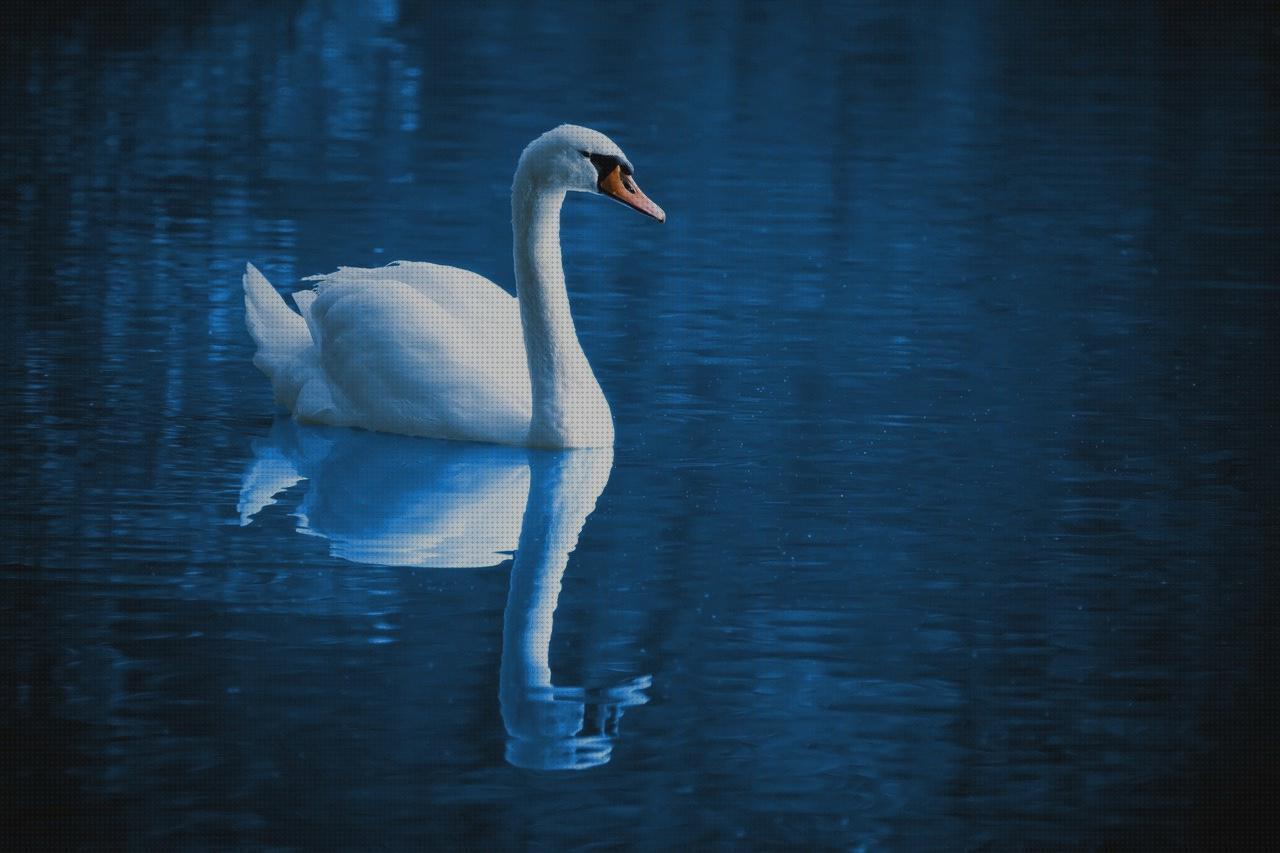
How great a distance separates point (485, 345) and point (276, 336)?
1212 millimetres

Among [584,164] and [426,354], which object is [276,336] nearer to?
[426,354]

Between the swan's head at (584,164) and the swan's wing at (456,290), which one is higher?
→ the swan's head at (584,164)

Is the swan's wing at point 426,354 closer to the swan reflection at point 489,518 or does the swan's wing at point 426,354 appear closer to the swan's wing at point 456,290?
the swan's wing at point 456,290

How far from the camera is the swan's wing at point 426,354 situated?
→ 30.5 feet

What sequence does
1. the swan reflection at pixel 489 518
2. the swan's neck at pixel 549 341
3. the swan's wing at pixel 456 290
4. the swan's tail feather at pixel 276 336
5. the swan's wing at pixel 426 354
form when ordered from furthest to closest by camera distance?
the swan's tail feather at pixel 276 336 < the swan's wing at pixel 456 290 < the swan's wing at pixel 426 354 < the swan's neck at pixel 549 341 < the swan reflection at pixel 489 518

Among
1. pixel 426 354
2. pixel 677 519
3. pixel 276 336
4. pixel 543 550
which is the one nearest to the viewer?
pixel 543 550

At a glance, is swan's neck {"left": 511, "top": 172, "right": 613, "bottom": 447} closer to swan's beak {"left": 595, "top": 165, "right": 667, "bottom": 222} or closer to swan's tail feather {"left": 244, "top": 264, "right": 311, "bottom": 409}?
swan's beak {"left": 595, "top": 165, "right": 667, "bottom": 222}

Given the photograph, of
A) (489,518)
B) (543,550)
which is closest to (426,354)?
(489,518)

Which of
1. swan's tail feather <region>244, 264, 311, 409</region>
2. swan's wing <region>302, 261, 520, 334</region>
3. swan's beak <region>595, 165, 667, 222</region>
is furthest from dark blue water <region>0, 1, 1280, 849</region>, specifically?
swan's beak <region>595, 165, 667, 222</region>

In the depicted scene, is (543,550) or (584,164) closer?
(543,550)

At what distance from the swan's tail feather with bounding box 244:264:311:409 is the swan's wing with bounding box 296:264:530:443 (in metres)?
0.21

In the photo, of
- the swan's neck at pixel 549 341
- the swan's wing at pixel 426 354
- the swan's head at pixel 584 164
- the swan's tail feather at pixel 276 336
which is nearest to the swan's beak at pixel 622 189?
the swan's head at pixel 584 164

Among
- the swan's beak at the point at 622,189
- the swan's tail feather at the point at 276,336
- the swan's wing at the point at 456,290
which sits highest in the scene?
the swan's beak at the point at 622,189

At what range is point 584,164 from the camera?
9195mm
